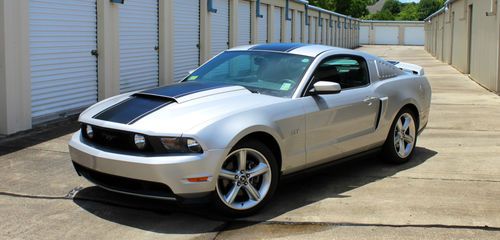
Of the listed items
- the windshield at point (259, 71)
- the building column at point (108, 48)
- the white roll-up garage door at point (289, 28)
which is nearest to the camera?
the windshield at point (259, 71)

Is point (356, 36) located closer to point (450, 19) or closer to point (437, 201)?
point (450, 19)

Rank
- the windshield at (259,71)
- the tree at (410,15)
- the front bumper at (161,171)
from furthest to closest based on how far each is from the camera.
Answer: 1. the tree at (410,15)
2. the windshield at (259,71)
3. the front bumper at (161,171)

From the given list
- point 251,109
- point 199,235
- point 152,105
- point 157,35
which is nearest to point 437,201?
point 251,109

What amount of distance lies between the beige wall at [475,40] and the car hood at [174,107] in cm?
1200

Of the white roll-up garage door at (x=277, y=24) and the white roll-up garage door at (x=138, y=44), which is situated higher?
the white roll-up garage door at (x=277, y=24)

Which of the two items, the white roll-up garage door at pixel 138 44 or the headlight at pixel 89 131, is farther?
the white roll-up garage door at pixel 138 44

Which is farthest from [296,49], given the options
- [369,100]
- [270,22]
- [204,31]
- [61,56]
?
[270,22]

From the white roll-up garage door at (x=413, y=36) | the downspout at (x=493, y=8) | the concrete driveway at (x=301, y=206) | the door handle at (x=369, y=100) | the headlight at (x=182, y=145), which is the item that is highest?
the white roll-up garage door at (x=413, y=36)

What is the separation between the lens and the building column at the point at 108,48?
10.6 metres

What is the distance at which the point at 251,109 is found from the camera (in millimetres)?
4898

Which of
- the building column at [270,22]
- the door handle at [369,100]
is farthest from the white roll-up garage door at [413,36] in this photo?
the door handle at [369,100]

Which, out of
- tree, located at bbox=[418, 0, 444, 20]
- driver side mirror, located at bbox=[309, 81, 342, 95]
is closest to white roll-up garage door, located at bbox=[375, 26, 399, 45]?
tree, located at bbox=[418, 0, 444, 20]

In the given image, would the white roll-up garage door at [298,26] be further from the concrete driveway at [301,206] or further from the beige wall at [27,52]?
the concrete driveway at [301,206]

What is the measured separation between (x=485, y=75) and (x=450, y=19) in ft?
43.2
